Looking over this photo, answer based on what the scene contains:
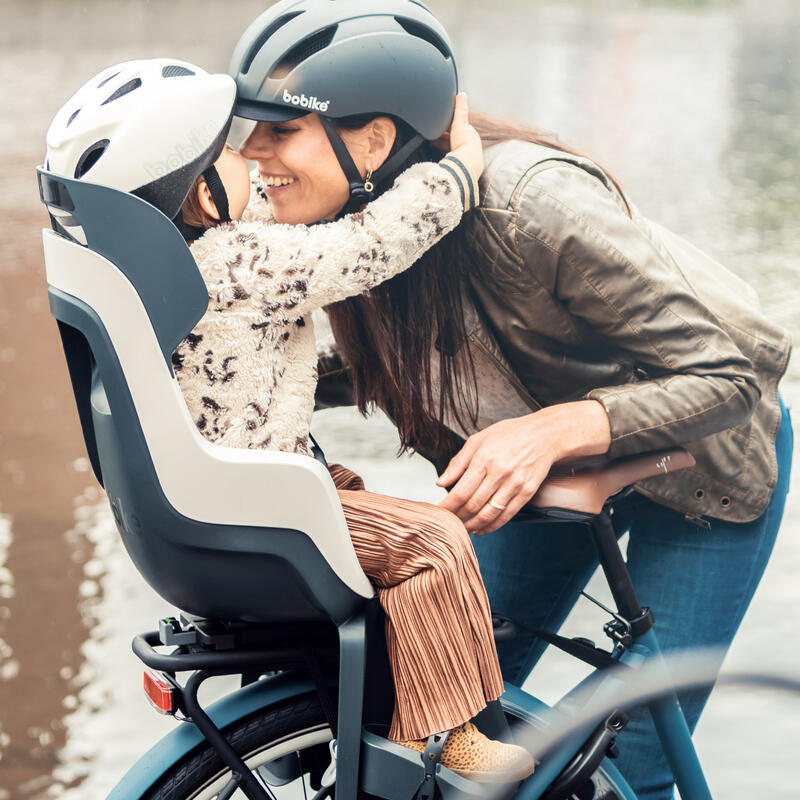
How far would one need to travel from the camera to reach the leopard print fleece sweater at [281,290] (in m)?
1.74

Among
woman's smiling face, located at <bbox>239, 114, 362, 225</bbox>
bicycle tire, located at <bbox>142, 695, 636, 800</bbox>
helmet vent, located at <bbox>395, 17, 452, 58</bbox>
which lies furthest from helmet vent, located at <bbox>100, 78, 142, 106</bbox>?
bicycle tire, located at <bbox>142, 695, 636, 800</bbox>

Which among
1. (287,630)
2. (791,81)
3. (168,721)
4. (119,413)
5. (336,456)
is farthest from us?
(791,81)

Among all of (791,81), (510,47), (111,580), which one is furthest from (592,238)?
(510,47)

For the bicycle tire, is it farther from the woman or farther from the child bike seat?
the woman

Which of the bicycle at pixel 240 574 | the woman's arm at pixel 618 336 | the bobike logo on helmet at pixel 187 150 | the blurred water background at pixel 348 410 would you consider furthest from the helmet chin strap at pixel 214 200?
the blurred water background at pixel 348 410

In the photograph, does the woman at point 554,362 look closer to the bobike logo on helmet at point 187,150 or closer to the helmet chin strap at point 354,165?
the helmet chin strap at point 354,165

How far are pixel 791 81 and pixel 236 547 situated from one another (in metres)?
12.5

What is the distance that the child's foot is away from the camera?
1.81 m

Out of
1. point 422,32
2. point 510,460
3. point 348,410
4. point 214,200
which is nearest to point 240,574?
point 510,460

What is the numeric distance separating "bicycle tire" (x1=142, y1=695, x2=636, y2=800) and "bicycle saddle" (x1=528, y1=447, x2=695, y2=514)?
1.65ft

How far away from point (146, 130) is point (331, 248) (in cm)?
37

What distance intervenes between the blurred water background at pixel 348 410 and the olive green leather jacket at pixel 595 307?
0.44 meters

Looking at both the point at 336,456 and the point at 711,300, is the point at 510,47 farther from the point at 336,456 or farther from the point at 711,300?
the point at 711,300

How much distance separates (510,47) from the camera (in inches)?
605
